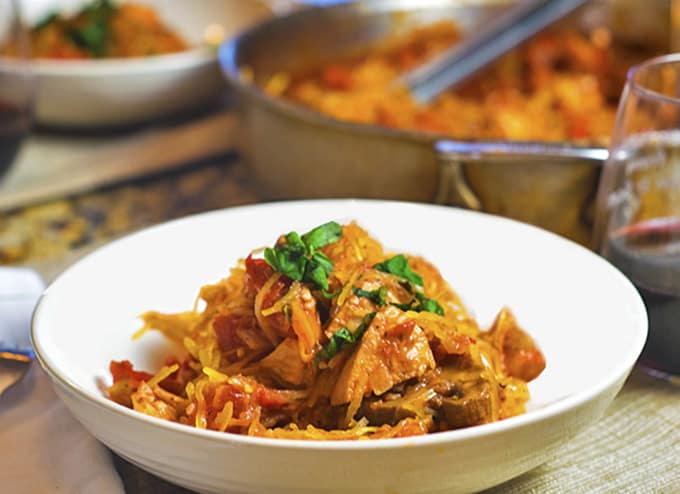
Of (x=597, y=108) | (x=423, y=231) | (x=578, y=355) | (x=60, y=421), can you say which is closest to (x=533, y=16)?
(x=597, y=108)

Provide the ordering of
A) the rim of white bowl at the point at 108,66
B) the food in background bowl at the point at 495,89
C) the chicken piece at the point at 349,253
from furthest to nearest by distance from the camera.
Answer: the rim of white bowl at the point at 108,66 < the food in background bowl at the point at 495,89 < the chicken piece at the point at 349,253

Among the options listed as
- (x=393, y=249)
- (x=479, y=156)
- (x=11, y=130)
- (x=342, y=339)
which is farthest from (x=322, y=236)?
(x=11, y=130)

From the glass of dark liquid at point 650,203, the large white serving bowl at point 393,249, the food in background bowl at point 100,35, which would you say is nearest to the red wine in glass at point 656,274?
the glass of dark liquid at point 650,203

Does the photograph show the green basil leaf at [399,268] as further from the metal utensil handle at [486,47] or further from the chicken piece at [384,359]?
the metal utensil handle at [486,47]

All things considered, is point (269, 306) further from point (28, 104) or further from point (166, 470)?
point (28, 104)

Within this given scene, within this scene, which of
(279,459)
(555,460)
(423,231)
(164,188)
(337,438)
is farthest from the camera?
(164,188)

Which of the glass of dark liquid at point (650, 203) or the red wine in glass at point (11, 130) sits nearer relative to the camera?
the glass of dark liquid at point (650, 203)

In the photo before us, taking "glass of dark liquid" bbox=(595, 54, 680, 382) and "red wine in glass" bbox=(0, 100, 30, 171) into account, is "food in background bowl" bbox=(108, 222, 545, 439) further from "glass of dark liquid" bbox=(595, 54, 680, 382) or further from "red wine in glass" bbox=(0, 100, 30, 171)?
"red wine in glass" bbox=(0, 100, 30, 171)
